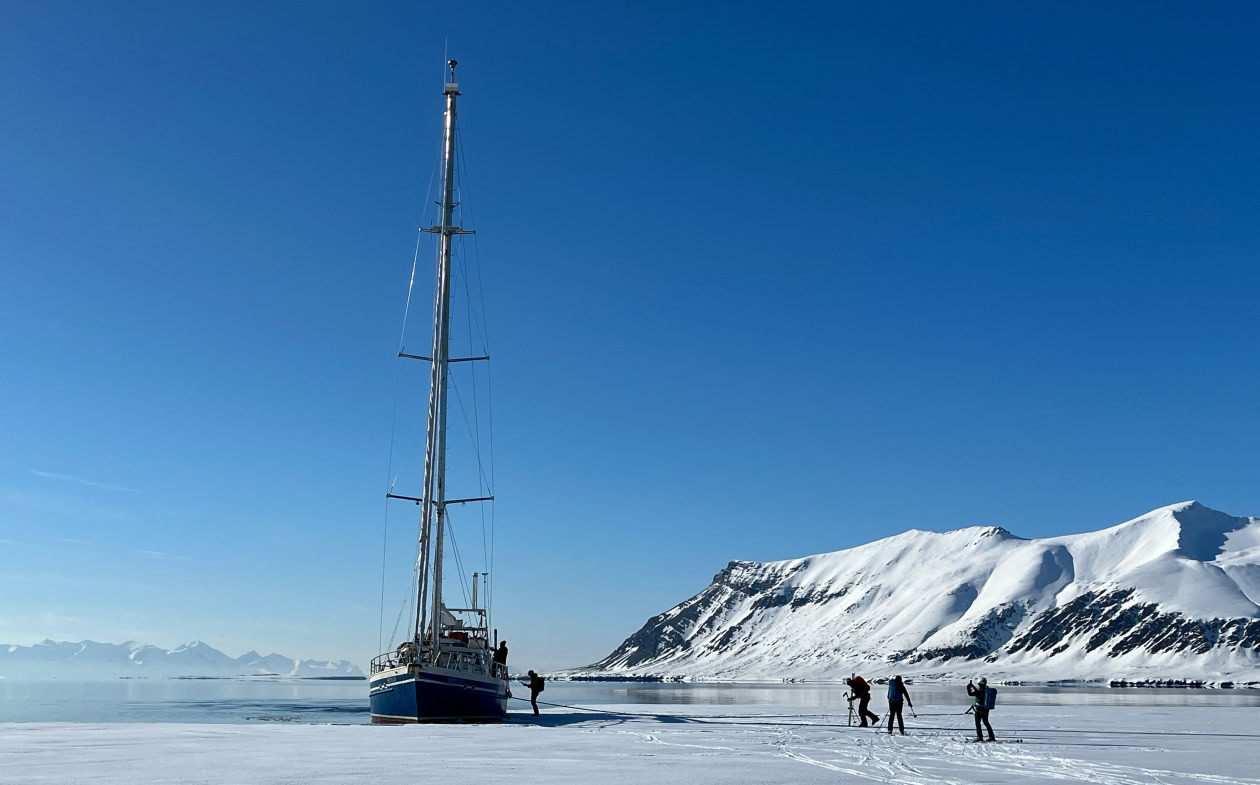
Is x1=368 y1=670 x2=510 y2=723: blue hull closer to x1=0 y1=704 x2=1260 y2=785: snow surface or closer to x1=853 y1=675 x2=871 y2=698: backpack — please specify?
x1=0 y1=704 x2=1260 y2=785: snow surface

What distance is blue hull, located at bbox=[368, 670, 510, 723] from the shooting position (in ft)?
175

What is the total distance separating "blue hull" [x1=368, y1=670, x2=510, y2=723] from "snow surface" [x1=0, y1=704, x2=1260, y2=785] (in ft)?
31.5

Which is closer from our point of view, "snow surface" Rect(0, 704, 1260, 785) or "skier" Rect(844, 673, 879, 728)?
"snow surface" Rect(0, 704, 1260, 785)

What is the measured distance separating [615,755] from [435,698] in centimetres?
2585

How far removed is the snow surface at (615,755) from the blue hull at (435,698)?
9607 millimetres

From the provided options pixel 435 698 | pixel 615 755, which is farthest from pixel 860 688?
pixel 435 698

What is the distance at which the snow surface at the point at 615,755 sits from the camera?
78.9 ft

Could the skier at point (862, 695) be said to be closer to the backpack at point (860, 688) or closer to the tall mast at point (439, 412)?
the backpack at point (860, 688)

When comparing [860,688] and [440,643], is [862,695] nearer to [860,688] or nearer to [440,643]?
[860,688]

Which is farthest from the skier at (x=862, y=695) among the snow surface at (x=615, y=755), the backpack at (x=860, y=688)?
the snow surface at (x=615, y=755)

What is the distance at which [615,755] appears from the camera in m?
30.2

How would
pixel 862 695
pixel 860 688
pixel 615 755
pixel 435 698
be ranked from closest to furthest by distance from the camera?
pixel 615 755 < pixel 862 695 < pixel 860 688 < pixel 435 698

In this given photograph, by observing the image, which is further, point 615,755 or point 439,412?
point 439,412

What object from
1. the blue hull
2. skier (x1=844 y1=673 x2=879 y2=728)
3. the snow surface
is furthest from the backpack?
the blue hull
